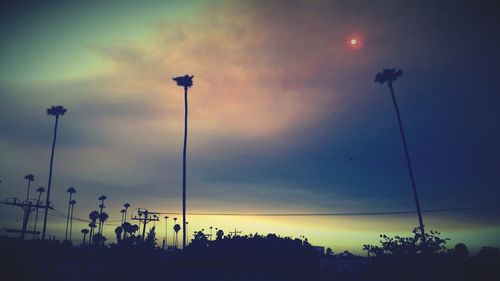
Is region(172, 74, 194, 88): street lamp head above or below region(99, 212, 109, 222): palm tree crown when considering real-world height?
above

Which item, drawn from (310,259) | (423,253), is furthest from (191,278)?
(423,253)

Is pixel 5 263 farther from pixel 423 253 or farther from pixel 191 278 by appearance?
pixel 423 253

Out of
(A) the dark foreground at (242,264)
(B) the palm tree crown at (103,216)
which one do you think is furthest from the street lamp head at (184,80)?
(B) the palm tree crown at (103,216)

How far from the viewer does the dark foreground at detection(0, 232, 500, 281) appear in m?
28.7

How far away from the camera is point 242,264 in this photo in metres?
40.1

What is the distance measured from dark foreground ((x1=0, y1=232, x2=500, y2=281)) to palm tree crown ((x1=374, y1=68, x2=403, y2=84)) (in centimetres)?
2263

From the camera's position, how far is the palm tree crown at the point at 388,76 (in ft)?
134

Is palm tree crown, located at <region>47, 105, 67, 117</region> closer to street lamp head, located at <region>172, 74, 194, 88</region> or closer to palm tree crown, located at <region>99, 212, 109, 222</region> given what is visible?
street lamp head, located at <region>172, 74, 194, 88</region>

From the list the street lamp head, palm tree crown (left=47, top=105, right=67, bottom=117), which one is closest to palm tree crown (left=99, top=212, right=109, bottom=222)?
palm tree crown (left=47, top=105, right=67, bottom=117)

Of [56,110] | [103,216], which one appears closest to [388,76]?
[56,110]

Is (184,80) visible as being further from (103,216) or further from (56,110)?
(103,216)

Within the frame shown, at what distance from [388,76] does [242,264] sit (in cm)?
3315

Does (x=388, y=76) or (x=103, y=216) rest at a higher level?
(x=388, y=76)

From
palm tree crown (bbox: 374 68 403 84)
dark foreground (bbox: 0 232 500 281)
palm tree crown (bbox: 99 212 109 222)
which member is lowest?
dark foreground (bbox: 0 232 500 281)
